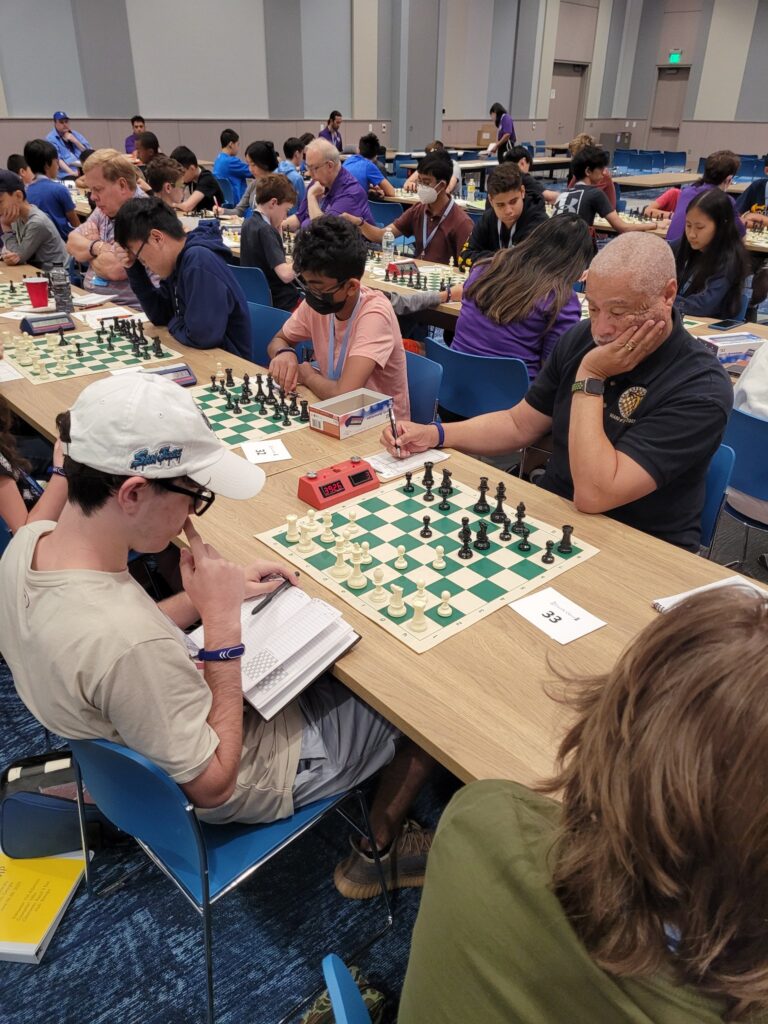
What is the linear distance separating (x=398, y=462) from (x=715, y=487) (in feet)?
3.57

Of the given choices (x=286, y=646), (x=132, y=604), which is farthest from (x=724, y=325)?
(x=132, y=604)

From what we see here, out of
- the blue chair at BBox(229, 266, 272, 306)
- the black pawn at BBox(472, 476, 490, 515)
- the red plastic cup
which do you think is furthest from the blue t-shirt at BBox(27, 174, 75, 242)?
the black pawn at BBox(472, 476, 490, 515)

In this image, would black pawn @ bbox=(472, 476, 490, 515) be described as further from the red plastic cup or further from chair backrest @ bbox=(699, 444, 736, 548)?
the red plastic cup

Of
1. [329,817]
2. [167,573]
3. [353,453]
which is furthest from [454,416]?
[329,817]

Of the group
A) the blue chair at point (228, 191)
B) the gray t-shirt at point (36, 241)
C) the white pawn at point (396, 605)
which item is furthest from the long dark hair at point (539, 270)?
the blue chair at point (228, 191)

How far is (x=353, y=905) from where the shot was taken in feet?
6.61

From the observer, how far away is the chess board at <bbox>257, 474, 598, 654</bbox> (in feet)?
5.57

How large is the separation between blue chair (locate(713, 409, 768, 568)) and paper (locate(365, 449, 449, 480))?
4.17 feet

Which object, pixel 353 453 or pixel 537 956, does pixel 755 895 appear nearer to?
pixel 537 956

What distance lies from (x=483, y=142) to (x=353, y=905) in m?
16.3

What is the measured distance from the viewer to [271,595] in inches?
68.3

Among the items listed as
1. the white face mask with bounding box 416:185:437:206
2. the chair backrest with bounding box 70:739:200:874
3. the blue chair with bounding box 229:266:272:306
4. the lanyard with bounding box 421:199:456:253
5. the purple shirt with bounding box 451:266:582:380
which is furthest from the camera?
the lanyard with bounding box 421:199:456:253

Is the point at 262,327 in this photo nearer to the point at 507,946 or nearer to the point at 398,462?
the point at 398,462

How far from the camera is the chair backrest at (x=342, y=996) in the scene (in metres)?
0.88
